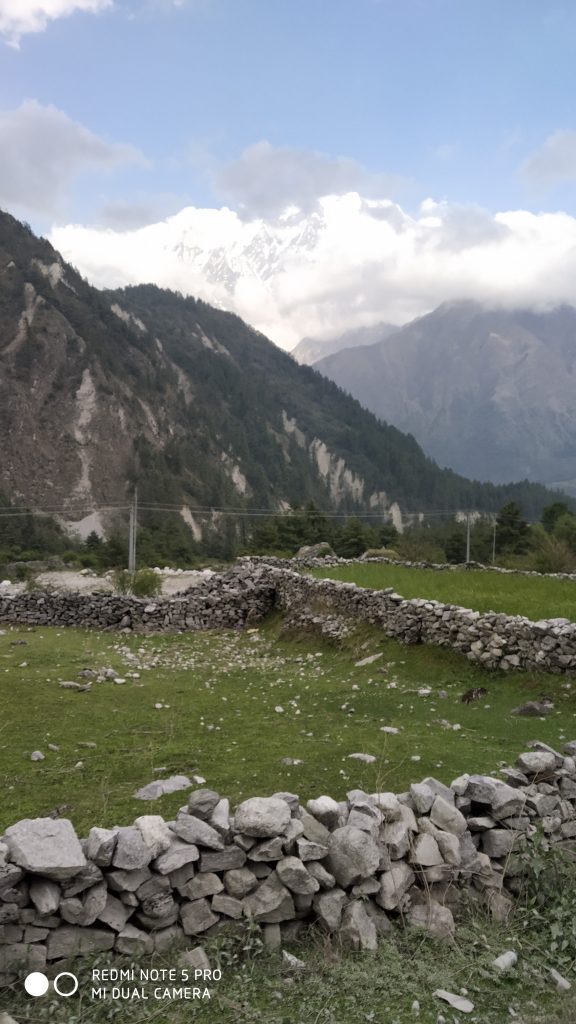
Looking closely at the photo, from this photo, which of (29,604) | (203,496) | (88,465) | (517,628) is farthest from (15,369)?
(517,628)

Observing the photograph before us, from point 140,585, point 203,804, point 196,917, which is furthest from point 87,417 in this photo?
point 196,917

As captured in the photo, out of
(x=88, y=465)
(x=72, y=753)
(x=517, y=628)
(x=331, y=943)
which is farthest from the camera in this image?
(x=88, y=465)

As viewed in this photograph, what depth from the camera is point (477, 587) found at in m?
20.7

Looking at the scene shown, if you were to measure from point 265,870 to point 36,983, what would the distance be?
67.5 inches

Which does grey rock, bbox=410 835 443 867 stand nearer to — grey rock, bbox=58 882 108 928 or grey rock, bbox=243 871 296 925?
grey rock, bbox=243 871 296 925

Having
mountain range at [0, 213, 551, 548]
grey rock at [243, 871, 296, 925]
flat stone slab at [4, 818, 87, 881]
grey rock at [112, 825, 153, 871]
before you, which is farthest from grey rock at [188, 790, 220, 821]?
mountain range at [0, 213, 551, 548]

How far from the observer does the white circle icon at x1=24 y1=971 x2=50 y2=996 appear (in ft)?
13.9

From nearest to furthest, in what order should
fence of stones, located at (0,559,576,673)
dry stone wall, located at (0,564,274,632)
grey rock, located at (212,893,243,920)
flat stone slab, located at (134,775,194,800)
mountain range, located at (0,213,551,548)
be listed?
1. grey rock, located at (212,893,243,920)
2. flat stone slab, located at (134,775,194,800)
3. fence of stones, located at (0,559,576,673)
4. dry stone wall, located at (0,564,274,632)
5. mountain range, located at (0,213,551,548)

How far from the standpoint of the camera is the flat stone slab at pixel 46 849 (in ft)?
14.5

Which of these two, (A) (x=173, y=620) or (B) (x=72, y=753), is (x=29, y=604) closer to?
(A) (x=173, y=620)

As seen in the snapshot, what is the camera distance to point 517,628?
12.7 meters

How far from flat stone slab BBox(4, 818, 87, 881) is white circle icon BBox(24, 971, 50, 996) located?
0.58 meters

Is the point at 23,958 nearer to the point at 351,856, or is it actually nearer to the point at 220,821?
the point at 220,821

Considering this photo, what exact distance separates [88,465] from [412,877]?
138m
